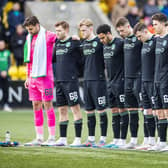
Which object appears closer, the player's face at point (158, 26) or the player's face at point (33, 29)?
the player's face at point (158, 26)

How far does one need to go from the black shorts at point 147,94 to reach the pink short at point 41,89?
65.3 inches

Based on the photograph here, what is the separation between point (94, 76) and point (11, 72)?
979 cm

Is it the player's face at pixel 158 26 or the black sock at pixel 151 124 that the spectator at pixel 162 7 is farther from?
the player's face at pixel 158 26

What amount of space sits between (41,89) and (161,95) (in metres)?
2.21

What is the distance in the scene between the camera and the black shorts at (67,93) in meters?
11.6

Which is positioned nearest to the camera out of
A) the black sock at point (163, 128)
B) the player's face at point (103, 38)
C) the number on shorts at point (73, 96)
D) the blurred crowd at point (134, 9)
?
the black sock at point (163, 128)

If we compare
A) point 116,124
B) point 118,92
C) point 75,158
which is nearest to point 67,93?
point 118,92

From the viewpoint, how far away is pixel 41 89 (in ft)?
38.2

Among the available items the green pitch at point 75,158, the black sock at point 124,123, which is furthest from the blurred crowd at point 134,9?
the green pitch at point 75,158

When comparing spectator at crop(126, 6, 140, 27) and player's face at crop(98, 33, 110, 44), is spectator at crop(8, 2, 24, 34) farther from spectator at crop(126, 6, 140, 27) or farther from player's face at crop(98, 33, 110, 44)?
player's face at crop(98, 33, 110, 44)

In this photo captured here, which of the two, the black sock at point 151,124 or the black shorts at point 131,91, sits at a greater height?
the black shorts at point 131,91

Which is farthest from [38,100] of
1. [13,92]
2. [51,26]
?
[51,26]

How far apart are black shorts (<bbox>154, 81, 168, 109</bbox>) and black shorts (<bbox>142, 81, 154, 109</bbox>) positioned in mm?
126

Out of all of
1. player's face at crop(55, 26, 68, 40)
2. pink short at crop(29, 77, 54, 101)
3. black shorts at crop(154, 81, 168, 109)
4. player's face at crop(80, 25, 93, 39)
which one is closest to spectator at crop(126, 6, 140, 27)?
player's face at crop(80, 25, 93, 39)
